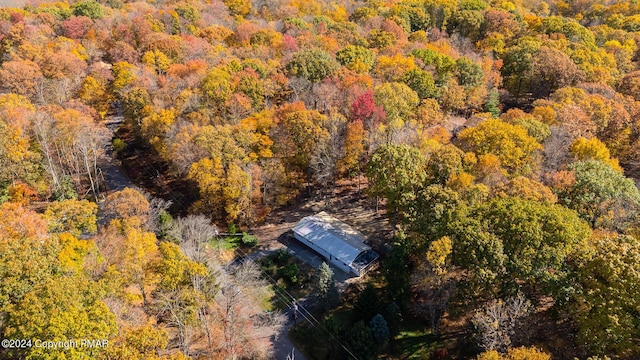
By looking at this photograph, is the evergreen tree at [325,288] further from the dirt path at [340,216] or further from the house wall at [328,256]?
the dirt path at [340,216]

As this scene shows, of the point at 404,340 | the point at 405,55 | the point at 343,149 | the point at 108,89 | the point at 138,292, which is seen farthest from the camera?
the point at 405,55

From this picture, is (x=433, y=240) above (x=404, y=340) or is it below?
above

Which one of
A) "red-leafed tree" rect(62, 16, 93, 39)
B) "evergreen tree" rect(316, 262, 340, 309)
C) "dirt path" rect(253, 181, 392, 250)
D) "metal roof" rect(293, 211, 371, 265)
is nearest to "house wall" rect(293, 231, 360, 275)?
"metal roof" rect(293, 211, 371, 265)

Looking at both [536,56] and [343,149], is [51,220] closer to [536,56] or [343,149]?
[343,149]

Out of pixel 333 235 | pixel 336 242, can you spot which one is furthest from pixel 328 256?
pixel 333 235

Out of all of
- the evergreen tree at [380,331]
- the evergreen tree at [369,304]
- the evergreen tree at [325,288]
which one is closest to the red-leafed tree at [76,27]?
the evergreen tree at [325,288]

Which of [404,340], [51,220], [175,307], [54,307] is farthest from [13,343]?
[404,340]

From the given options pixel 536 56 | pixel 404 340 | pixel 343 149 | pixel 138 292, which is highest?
pixel 536 56
